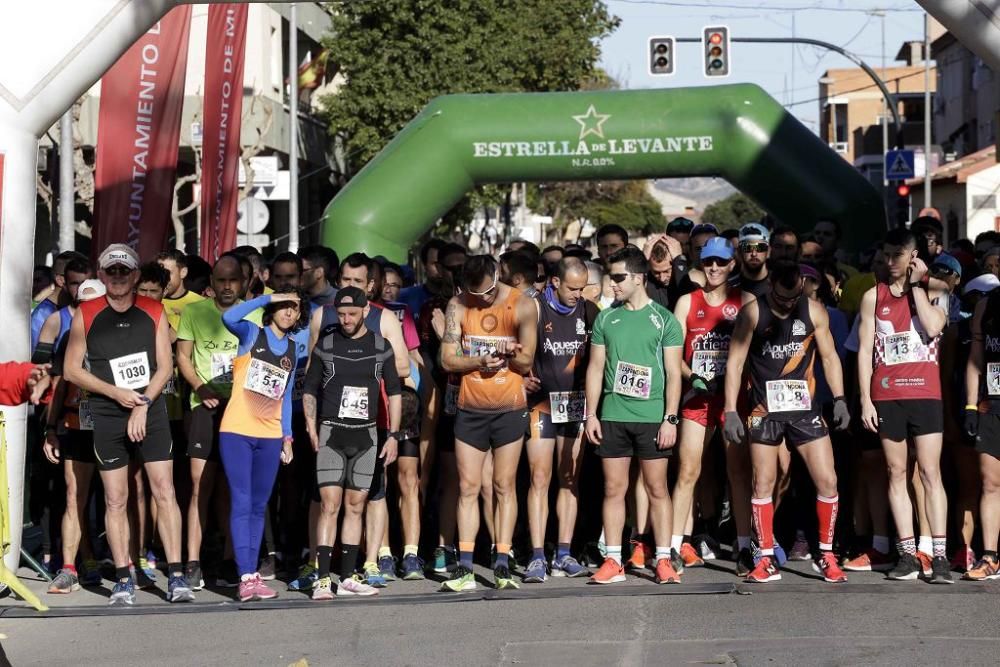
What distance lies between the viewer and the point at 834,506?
30.6ft

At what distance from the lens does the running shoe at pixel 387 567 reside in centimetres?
970

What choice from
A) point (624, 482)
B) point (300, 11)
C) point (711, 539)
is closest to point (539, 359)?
point (624, 482)

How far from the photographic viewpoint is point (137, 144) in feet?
42.7

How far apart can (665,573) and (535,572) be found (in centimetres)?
77

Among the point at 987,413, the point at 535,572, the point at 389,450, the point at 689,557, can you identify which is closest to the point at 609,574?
the point at 535,572

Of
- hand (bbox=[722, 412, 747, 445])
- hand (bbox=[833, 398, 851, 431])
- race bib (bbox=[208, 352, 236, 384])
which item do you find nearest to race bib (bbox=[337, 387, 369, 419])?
race bib (bbox=[208, 352, 236, 384])

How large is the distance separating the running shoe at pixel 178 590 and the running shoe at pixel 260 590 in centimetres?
36

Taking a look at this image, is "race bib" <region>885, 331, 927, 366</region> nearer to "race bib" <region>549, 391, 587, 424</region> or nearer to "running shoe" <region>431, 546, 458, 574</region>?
"race bib" <region>549, 391, 587, 424</region>

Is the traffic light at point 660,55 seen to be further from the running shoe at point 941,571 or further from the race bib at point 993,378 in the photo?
the running shoe at point 941,571

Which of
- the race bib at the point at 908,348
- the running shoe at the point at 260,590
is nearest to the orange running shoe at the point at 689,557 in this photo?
the race bib at the point at 908,348

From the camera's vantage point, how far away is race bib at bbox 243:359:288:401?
9016 millimetres

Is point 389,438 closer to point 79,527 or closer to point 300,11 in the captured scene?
point 79,527

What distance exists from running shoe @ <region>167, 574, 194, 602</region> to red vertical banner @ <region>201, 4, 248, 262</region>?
693 centimetres

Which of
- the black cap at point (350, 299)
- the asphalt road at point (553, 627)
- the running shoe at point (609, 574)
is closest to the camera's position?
the asphalt road at point (553, 627)
